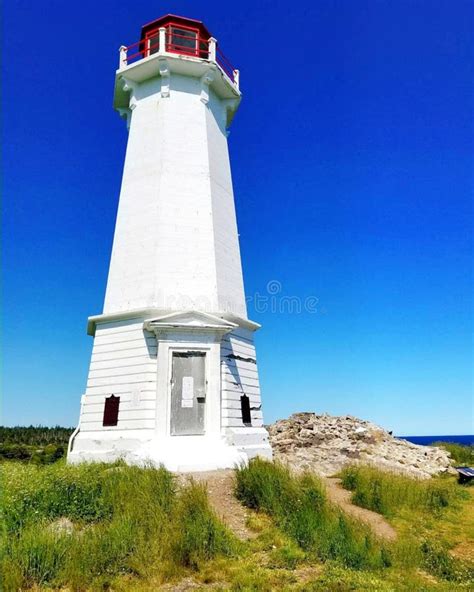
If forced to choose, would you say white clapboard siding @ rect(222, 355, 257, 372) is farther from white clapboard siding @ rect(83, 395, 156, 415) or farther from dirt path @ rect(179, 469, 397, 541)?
dirt path @ rect(179, 469, 397, 541)

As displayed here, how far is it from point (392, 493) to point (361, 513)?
135 cm

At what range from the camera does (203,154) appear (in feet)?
47.7

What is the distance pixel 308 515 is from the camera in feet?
26.5

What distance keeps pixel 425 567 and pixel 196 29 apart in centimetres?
1688

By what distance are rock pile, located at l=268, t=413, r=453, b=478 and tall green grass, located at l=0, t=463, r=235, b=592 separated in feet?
20.5

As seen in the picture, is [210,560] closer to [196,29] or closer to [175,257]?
[175,257]

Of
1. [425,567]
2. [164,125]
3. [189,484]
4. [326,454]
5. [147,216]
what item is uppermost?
[164,125]

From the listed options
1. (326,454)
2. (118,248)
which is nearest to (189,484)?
(118,248)

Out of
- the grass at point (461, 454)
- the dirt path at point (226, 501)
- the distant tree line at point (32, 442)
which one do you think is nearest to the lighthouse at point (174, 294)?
the dirt path at point (226, 501)

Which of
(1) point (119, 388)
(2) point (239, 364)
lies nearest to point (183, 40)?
(2) point (239, 364)

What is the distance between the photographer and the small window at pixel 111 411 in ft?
39.8

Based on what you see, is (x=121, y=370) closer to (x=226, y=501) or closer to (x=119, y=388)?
(x=119, y=388)

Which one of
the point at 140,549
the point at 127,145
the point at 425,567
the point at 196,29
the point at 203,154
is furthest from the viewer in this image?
the point at 196,29

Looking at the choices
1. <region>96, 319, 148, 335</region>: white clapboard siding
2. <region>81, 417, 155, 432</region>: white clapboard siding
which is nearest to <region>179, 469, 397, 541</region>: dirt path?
<region>81, 417, 155, 432</region>: white clapboard siding
